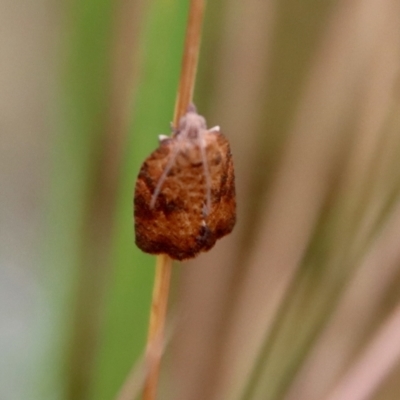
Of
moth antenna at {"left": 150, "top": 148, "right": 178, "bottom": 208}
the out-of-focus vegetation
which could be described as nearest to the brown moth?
moth antenna at {"left": 150, "top": 148, "right": 178, "bottom": 208}

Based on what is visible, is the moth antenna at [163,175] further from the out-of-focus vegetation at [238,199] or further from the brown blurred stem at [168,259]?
the out-of-focus vegetation at [238,199]

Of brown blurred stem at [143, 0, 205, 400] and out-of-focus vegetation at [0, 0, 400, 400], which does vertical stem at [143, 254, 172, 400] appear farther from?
out-of-focus vegetation at [0, 0, 400, 400]

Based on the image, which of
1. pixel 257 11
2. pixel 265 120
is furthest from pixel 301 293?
pixel 257 11

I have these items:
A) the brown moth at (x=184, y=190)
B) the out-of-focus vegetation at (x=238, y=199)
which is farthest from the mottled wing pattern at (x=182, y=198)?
the out-of-focus vegetation at (x=238, y=199)

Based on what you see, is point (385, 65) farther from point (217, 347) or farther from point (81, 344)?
point (81, 344)

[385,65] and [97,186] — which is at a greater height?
[385,65]

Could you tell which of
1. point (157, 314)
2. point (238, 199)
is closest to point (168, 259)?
point (157, 314)

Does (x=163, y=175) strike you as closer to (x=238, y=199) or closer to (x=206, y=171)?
(x=206, y=171)
